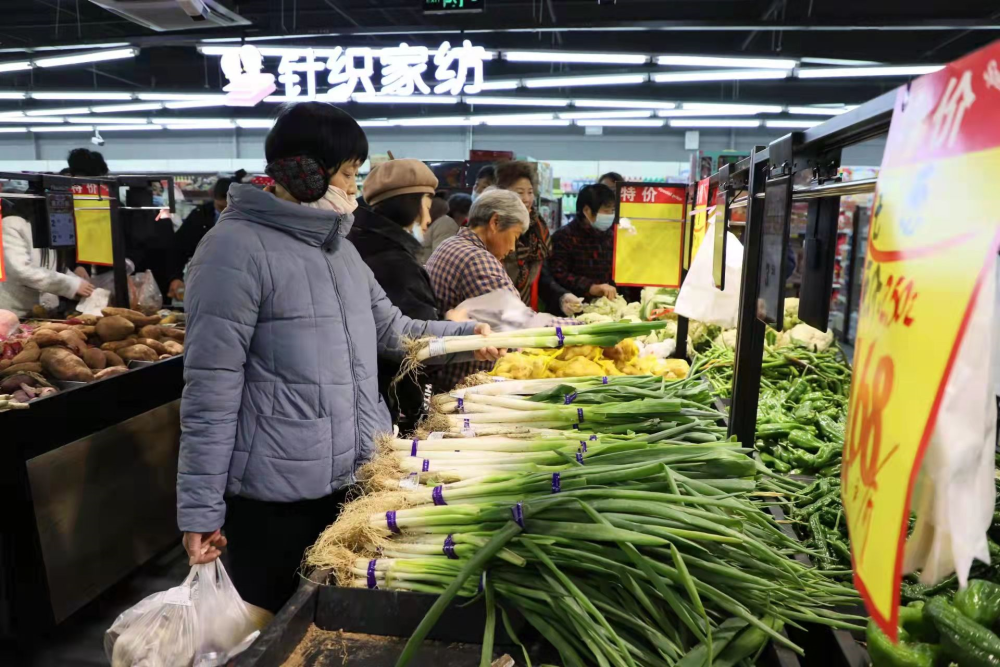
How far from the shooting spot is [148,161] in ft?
70.8

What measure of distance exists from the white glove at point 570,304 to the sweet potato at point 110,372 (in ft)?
9.58

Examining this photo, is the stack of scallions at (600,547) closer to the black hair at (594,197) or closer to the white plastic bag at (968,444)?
the white plastic bag at (968,444)

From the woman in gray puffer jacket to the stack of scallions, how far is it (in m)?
0.24

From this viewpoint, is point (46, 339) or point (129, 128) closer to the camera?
point (46, 339)

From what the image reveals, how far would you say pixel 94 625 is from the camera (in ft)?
10.7

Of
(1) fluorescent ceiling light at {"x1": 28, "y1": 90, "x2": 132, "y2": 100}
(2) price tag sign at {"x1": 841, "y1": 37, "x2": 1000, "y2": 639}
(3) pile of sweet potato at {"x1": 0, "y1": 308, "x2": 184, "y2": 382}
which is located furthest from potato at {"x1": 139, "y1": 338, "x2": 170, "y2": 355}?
(1) fluorescent ceiling light at {"x1": 28, "y1": 90, "x2": 132, "y2": 100}

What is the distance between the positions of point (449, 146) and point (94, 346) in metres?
17.6

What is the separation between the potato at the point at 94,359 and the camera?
372 cm

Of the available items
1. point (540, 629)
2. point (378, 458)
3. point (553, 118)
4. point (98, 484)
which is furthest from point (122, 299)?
point (553, 118)

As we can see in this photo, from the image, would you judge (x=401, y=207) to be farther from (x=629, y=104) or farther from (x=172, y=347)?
(x=629, y=104)

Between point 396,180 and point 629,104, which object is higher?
point 629,104

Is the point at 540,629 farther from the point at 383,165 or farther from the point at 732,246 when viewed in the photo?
the point at 383,165

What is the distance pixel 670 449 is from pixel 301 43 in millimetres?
13059

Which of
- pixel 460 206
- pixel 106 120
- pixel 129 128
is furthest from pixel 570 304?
pixel 129 128
